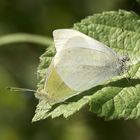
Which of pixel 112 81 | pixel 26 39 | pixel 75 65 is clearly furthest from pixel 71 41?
pixel 26 39

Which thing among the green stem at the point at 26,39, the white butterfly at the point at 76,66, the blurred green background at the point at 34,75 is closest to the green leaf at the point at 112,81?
the white butterfly at the point at 76,66

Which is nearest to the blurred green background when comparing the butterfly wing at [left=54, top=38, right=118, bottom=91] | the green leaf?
the green leaf

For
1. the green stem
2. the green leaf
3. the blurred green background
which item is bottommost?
the blurred green background

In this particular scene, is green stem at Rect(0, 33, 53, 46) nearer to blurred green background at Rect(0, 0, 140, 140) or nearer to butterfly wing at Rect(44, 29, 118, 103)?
Answer: blurred green background at Rect(0, 0, 140, 140)

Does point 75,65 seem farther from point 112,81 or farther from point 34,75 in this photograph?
point 34,75

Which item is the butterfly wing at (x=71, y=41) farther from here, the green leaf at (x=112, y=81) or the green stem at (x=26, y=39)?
the green stem at (x=26, y=39)
